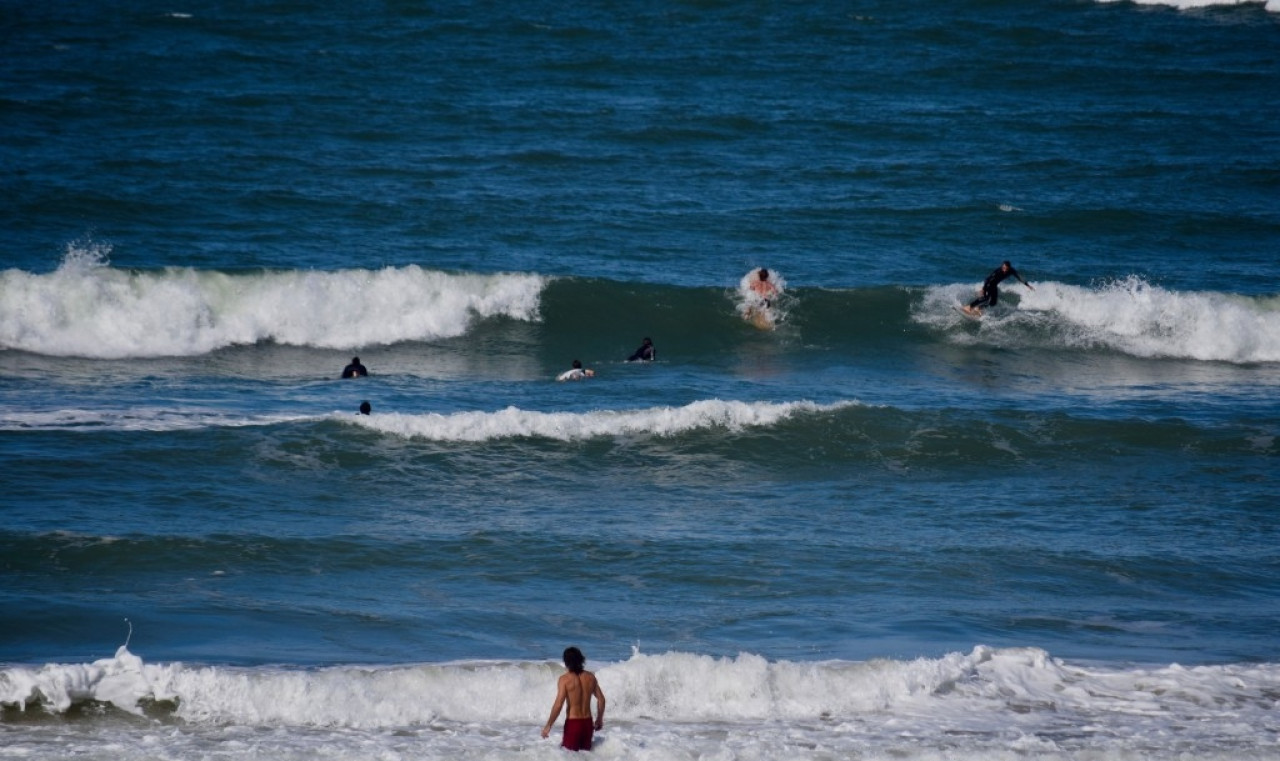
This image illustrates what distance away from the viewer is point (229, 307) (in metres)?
22.4

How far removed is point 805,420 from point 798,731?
7988mm

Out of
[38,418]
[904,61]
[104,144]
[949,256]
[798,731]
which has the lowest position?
[798,731]

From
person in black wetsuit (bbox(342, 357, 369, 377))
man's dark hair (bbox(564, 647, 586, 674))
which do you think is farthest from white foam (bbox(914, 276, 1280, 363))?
man's dark hair (bbox(564, 647, 586, 674))

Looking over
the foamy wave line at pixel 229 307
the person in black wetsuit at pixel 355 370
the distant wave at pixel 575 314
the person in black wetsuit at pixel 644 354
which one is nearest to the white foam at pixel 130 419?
the person in black wetsuit at pixel 355 370

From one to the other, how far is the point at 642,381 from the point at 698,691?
1032 cm

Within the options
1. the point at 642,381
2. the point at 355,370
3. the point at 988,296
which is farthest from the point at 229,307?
the point at 988,296

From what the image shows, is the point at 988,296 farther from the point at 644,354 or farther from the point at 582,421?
the point at 582,421

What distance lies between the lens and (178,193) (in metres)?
26.4

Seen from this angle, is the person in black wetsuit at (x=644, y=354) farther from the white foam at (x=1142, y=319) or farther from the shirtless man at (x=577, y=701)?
the shirtless man at (x=577, y=701)

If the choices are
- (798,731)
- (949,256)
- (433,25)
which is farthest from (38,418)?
(433,25)

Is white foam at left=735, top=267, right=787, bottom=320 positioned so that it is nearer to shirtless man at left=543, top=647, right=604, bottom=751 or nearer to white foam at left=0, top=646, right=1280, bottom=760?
white foam at left=0, top=646, right=1280, bottom=760

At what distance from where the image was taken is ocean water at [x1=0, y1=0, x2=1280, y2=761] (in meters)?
10.3

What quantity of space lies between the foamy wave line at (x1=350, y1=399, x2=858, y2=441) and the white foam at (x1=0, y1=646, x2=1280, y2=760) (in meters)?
6.64

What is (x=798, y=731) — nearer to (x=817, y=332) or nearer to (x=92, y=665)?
(x=92, y=665)
